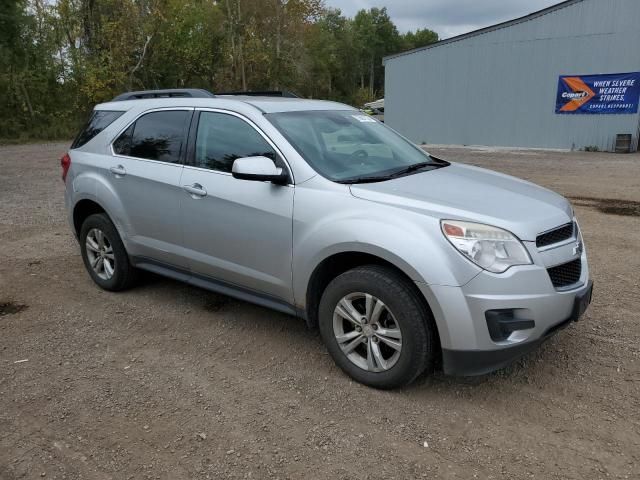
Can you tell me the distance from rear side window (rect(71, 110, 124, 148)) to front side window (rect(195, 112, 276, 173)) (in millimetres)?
1236

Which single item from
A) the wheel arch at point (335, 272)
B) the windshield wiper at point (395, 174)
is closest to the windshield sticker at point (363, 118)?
the windshield wiper at point (395, 174)

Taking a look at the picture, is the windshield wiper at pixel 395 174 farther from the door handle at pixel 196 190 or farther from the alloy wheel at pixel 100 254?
the alloy wheel at pixel 100 254

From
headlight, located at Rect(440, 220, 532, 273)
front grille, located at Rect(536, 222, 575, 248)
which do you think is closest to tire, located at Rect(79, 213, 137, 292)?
headlight, located at Rect(440, 220, 532, 273)

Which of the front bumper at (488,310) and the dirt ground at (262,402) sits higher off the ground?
the front bumper at (488,310)

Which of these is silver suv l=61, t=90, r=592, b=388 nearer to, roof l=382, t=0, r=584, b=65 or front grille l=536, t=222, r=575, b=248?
front grille l=536, t=222, r=575, b=248

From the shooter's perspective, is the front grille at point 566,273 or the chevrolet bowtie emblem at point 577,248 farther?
the chevrolet bowtie emblem at point 577,248

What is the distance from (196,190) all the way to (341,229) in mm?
1336

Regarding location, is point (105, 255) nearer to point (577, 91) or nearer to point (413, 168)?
point (413, 168)

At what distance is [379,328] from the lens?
3.23m

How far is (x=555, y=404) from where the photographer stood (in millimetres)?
3137

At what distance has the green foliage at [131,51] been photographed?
28.7 metres

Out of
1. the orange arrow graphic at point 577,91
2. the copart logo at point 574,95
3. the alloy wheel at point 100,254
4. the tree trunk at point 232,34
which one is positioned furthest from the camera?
the tree trunk at point 232,34

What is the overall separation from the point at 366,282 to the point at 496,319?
2.45 ft

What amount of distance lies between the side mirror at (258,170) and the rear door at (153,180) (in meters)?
0.86
